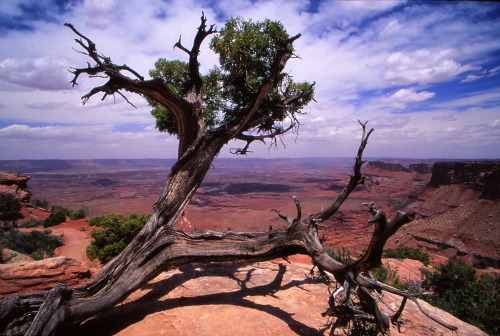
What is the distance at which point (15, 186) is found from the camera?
3316cm

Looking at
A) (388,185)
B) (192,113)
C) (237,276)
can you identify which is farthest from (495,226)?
(388,185)

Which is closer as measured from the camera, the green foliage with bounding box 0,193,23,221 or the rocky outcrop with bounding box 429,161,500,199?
the green foliage with bounding box 0,193,23,221

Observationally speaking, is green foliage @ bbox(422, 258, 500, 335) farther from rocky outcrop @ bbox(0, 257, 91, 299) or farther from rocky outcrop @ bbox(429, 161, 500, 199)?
rocky outcrop @ bbox(429, 161, 500, 199)

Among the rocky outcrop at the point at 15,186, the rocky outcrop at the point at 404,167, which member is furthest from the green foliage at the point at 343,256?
the rocky outcrop at the point at 404,167

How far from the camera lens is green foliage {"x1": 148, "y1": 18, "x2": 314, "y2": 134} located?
806 cm

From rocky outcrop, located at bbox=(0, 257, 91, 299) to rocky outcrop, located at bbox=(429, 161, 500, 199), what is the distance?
187 ft

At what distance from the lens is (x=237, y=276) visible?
26.0 ft

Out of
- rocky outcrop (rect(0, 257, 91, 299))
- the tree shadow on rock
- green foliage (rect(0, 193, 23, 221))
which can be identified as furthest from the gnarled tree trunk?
green foliage (rect(0, 193, 23, 221))

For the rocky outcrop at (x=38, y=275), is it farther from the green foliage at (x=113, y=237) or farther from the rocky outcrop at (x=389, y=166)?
the rocky outcrop at (x=389, y=166)

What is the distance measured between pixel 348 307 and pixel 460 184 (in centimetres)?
6841

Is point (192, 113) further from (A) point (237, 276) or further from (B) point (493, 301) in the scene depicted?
(B) point (493, 301)

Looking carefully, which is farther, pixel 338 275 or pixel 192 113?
pixel 192 113

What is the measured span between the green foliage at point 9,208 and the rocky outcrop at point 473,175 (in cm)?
6610

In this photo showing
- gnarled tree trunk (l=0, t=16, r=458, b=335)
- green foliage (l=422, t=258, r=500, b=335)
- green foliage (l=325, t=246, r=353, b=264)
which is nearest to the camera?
gnarled tree trunk (l=0, t=16, r=458, b=335)
